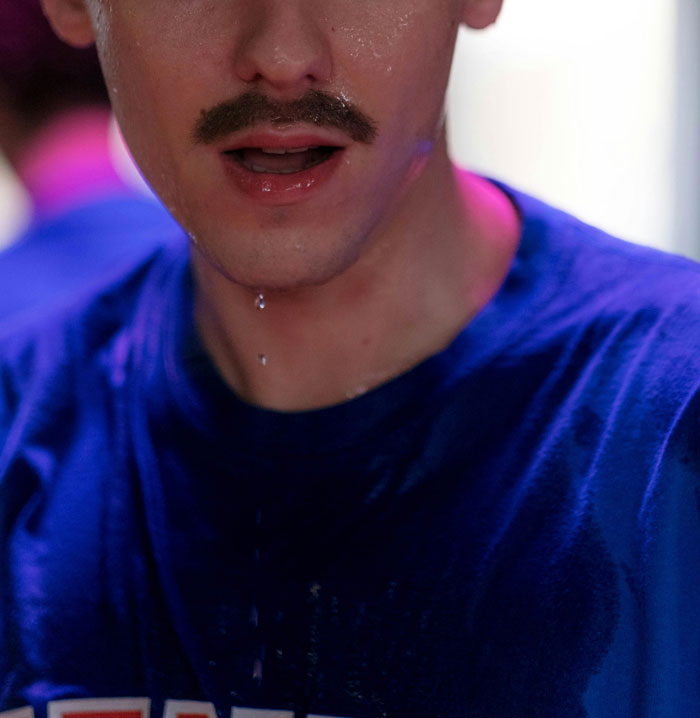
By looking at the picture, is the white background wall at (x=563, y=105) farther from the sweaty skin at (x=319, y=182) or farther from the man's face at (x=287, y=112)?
the man's face at (x=287, y=112)

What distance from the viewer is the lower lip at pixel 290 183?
2.61 feet

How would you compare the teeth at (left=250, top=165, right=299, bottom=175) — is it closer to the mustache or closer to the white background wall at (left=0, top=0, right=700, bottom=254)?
the mustache

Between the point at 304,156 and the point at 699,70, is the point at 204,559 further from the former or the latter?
the point at 699,70

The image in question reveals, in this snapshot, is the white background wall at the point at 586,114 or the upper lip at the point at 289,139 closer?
the upper lip at the point at 289,139

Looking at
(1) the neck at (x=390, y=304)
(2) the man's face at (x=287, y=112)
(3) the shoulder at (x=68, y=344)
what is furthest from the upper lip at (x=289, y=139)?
(3) the shoulder at (x=68, y=344)

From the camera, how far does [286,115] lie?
0.77 metres

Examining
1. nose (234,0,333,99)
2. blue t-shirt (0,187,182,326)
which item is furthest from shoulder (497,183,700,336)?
blue t-shirt (0,187,182,326)

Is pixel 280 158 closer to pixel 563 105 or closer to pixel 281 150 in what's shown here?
pixel 281 150

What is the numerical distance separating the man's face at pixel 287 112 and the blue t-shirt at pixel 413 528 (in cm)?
15

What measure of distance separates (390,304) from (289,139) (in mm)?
200

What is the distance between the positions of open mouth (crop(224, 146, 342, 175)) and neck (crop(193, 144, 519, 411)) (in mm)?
110

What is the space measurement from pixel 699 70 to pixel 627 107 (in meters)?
0.16

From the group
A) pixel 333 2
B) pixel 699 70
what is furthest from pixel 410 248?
pixel 699 70

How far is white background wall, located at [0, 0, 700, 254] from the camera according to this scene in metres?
1.52
